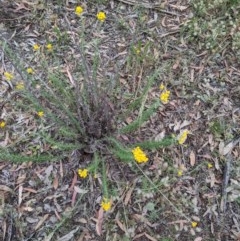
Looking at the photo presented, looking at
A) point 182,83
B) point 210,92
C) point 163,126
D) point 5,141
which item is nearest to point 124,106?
point 163,126

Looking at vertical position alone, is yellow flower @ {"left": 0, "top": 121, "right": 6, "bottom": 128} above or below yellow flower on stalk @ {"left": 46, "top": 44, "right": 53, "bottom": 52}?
below

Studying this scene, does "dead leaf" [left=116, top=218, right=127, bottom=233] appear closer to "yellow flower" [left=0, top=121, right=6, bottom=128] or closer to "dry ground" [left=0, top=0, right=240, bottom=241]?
"dry ground" [left=0, top=0, right=240, bottom=241]

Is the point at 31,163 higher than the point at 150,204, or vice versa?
the point at 31,163

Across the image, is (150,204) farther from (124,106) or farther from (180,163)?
(124,106)

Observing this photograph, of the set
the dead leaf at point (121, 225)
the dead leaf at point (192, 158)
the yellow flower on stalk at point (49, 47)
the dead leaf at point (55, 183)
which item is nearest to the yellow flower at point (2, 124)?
the dead leaf at point (55, 183)

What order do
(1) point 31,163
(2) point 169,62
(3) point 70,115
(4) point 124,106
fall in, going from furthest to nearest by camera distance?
(2) point 169,62
(4) point 124,106
(1) point 31,163
(3) point 70,115

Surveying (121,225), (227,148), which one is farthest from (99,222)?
(227,148)

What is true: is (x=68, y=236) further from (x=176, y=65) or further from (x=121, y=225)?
(x=176, y=65)

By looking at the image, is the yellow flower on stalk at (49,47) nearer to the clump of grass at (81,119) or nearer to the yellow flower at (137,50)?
the clump of grass at (81,119)

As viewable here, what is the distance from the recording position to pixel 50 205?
100 inches

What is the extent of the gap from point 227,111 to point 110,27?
1195 millimetres

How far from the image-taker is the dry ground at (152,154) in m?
2.52

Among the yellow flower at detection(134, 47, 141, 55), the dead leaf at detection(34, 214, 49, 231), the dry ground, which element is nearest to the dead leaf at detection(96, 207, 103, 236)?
the dry ground

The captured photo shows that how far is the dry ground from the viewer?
2.52 m
